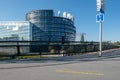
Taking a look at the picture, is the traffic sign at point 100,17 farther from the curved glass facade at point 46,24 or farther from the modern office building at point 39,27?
the curved glass facade at point 46,24

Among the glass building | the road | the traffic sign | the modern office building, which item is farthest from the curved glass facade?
the road

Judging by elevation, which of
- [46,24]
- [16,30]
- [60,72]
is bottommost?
[60,72]

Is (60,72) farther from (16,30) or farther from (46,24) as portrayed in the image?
(46,24)

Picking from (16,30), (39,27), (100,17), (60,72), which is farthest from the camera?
(39,27)

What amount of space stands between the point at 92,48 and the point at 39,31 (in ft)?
296

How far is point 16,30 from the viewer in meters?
110

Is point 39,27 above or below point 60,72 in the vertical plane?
above

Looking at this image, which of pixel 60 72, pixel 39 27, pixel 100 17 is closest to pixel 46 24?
pixel 39 27

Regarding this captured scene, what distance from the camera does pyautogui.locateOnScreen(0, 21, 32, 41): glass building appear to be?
108 metres

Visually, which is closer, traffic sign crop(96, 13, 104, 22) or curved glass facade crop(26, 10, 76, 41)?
traffic sign crop(96, 13, 104, 22)

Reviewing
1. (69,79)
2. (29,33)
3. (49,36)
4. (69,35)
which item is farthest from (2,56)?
(69,35)

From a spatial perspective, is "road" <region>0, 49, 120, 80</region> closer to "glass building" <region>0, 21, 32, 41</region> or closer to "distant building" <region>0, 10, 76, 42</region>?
"distant building" <region>0, 10, 76, 42</region>

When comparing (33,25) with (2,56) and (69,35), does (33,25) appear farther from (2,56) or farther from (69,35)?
(2,56)

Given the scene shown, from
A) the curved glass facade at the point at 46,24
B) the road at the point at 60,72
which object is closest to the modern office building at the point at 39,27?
the curved glass facade at the point at 46,24
